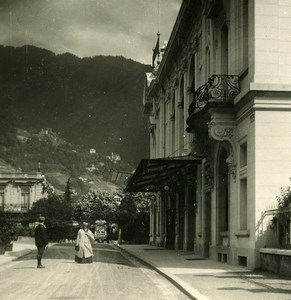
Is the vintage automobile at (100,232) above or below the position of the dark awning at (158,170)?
below

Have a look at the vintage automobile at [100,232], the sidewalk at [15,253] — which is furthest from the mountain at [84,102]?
the sidewalk at [15,253]

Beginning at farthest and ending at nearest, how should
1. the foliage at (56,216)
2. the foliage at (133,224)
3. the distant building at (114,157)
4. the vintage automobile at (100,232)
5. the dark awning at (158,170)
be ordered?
the distant building at (114,157) < the foliage at (56,216) < the vintage automobile at (100,232) < the foliage at (133,224) < the dark awning at (158,170)

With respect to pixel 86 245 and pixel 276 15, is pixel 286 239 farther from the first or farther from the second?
pixel 86 245

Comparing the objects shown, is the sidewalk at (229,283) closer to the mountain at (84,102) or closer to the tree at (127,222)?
the tree at (127,222)

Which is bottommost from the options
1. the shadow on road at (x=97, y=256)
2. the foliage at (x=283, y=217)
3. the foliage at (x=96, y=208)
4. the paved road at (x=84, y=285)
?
the shadow on road at (x=97, y=256)

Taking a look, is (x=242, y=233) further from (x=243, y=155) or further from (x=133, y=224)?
(x=133, y=224)

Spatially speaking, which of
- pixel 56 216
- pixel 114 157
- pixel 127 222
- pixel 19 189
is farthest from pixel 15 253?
pixel 114 157

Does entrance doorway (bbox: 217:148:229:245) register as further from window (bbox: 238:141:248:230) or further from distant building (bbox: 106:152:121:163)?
distant building (bbox: 106:152:121:163)

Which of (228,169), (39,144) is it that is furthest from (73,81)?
(228,169)
